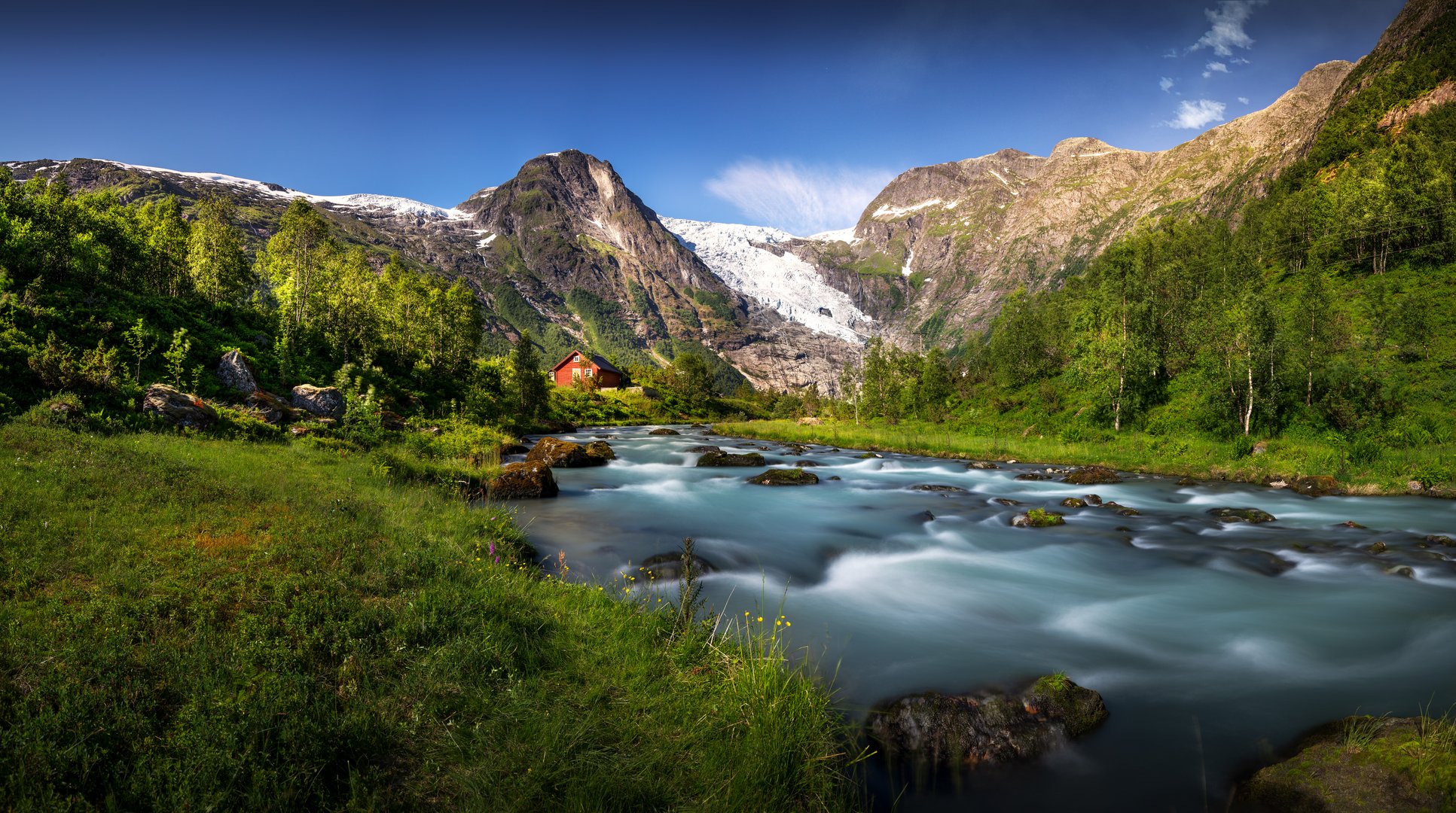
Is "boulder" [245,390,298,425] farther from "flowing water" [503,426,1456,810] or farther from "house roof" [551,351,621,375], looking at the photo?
"house roof" [551,351,621,375]

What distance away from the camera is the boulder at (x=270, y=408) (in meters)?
20.6

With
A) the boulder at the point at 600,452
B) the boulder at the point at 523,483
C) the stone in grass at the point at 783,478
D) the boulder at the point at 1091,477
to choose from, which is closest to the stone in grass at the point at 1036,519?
the boulder at the point at 1091,477

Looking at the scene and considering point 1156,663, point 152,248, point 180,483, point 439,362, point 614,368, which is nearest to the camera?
point 1156,663

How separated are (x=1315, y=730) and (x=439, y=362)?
60.6 meters

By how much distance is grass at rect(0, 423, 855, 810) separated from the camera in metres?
4.27

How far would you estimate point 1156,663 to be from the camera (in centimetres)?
977

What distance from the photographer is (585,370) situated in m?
124

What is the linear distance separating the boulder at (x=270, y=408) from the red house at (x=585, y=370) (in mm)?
94854

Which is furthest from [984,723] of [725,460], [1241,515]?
[725,460]

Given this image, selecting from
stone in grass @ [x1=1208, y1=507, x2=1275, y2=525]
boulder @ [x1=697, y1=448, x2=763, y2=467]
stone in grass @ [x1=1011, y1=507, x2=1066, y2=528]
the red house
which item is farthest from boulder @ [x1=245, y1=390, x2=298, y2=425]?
the red house

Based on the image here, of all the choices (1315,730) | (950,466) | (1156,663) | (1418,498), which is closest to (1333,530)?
(1418,498)

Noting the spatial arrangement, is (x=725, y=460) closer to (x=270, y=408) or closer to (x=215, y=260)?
(x=270, y=408)

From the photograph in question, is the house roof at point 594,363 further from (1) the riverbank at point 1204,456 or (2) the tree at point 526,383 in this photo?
(1) the riverbank at point 1204,456

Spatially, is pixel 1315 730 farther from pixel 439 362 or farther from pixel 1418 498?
pixel 439 362
